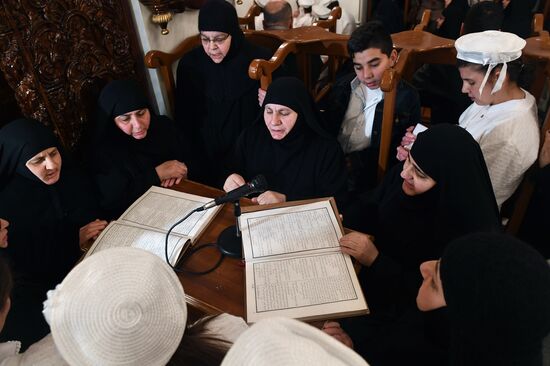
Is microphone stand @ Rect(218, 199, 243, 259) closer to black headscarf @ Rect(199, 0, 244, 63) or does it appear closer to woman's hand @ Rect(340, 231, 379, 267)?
woman's hand @ Rect(340, 231, 379, 267)

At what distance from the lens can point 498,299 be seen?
801 millimetres

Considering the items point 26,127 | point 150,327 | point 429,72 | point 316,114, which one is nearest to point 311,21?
point 429,72

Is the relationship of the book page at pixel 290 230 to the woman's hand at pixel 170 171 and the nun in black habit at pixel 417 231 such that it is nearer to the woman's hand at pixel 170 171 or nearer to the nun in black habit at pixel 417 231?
the nun in black habit at pixel 417 231

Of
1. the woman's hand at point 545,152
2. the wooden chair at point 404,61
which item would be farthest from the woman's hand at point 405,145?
the woman's hand at point 545,152

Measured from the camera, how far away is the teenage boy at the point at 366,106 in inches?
93.2

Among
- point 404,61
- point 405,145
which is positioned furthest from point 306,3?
point 405,145

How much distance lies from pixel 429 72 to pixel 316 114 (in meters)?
1.83

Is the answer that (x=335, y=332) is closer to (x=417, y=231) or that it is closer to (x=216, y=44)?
(x=417, y=231)

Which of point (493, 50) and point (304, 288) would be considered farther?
point (493, 50)

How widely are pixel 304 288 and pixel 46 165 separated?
1437 mm

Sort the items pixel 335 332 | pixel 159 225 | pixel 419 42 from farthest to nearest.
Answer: pixel 419 42, pixel 159 225, pixel 335 332

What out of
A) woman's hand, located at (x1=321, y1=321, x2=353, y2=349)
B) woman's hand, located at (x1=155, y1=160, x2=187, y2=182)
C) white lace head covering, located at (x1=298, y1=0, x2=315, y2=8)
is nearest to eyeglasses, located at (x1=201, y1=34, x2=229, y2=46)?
woman's hand, located at (x1=155, y1=160, x2=187, y2=182)

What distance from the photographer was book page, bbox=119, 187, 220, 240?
164 centimetres

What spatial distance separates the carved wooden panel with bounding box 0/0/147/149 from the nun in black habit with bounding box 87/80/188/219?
6.9 inches
